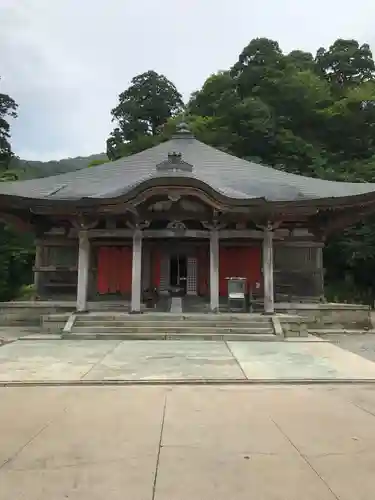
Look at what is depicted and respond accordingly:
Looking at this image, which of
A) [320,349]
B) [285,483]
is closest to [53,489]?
[285,483]

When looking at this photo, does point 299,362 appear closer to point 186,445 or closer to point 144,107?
point 186,445

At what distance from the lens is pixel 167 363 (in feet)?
25.0

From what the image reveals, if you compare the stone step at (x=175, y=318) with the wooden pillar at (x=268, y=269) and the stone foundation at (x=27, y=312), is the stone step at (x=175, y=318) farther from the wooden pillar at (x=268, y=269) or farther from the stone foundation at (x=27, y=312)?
the stone foundation at (x=27, y=312)

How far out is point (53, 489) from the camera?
2.87m

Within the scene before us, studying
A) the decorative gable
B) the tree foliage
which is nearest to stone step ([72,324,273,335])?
the decorative gable

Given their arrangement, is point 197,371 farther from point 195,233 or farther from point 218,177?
point 218,177

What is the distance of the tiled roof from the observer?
1470 centimetres

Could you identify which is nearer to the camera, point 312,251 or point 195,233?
point 195,233

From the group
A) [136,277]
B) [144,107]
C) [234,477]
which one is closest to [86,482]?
[234,477]

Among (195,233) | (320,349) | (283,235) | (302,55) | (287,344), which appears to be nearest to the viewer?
(320,349)

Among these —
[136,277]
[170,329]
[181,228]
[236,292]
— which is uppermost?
[181,228]

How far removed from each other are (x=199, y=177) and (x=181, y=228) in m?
1.73

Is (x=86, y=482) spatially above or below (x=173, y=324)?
below

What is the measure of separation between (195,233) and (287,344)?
447 cm
